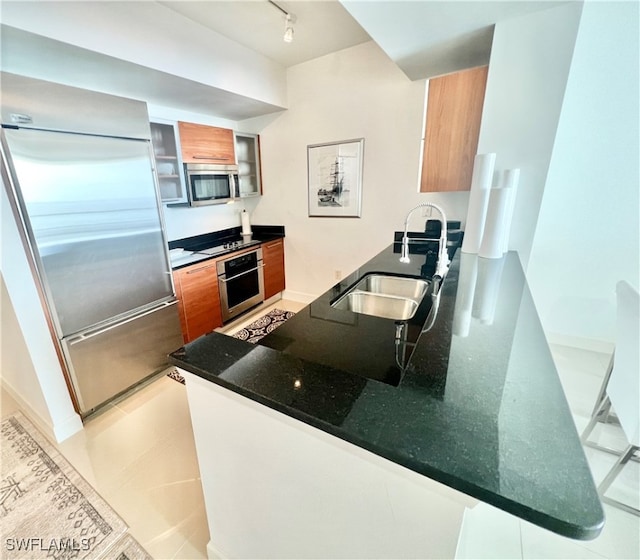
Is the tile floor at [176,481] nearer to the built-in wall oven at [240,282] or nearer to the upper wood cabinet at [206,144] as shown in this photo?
the built-in wall oven at [240,282]

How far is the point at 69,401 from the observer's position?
1.85m

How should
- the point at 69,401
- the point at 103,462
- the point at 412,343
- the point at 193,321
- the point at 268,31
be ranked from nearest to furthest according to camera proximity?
1. the point at 412,343
2. the point at 103,462
3. the point at 69,401
4. the point at 268,31
5. the point at 193,321

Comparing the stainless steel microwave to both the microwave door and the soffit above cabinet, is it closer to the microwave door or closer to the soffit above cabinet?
the microwave door

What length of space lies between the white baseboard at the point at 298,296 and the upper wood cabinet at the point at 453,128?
2.09 meters

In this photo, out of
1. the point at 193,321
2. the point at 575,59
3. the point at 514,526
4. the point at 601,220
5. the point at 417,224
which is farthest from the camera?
the point at 417,224

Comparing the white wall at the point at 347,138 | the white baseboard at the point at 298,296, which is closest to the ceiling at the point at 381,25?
the white wall at the point at 347,138

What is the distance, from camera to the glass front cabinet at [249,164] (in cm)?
341

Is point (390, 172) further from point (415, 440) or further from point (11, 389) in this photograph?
point (11, 389)

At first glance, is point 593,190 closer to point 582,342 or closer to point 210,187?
point 582,342

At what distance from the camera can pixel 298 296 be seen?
12.9 feet

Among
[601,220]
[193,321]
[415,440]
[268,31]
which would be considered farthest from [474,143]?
[193,321]

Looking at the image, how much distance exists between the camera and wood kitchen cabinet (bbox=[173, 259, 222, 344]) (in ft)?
8.26

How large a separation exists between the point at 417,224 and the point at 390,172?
0.60 meters

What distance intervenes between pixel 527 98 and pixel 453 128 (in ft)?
1.46
